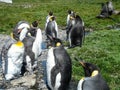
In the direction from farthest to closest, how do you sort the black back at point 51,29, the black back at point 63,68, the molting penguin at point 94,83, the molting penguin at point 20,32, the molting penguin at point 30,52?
the black back at point 51,29 → the molting penguin at point 20,32 → the molting penguin at point 30,52 → the black back at point 63,68 → the molting penguin at point 94,83

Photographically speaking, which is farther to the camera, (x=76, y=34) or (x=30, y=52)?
(x=76, y=34)

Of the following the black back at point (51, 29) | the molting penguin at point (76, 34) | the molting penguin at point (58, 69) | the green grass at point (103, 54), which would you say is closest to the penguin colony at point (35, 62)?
the molting penguin at point (58, 69)

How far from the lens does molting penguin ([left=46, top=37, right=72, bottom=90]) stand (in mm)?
8773

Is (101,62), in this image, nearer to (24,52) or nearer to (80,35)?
(24,52)

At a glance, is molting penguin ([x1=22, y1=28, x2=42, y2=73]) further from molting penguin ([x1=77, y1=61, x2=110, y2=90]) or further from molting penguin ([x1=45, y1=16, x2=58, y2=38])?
molting penguin ([x1=45, y1=16, x2=58, y2=38])

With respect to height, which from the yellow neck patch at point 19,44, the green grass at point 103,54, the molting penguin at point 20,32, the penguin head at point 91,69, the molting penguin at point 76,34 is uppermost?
the molting penguin at point 20,32

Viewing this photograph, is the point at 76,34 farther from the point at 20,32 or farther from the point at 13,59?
the point at 13,59

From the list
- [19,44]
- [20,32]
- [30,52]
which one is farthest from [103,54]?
[19,44]

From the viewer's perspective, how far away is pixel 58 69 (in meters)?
8.84

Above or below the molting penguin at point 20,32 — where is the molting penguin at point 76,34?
below

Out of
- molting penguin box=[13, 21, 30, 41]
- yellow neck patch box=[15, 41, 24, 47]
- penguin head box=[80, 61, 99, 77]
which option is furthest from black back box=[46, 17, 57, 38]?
penguin head box=[80, 61, 99, 77]

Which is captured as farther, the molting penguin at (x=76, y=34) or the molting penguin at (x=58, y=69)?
the molting penguin at (x=76, y=34)

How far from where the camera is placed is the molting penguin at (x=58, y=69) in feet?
28.8

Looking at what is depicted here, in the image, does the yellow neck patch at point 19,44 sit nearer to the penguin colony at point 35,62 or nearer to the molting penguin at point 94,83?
the penguin colony at point 35,62
